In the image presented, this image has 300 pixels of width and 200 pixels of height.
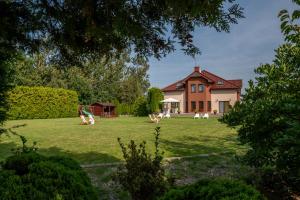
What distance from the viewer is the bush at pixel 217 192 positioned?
3.03 metres

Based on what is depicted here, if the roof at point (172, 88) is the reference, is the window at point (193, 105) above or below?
below

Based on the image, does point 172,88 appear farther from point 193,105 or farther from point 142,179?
point 142,179

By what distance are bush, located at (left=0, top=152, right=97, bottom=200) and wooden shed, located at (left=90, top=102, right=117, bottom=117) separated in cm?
4178

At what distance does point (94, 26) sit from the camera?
282 centimetres

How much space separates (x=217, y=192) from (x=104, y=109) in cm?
4541

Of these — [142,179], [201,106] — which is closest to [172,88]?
[201,106]

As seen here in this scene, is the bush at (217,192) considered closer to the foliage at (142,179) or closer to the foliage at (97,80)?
the foliage at (142,179)

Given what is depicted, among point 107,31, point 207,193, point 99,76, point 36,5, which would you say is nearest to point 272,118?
point 207,193

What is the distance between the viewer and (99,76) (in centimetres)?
6656

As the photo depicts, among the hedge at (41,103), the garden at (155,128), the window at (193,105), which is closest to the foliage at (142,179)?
the garden at (155,128)

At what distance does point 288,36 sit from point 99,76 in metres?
63.3

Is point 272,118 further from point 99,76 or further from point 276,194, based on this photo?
→ point 99,76

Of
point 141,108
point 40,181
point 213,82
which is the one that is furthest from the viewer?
point 213,82

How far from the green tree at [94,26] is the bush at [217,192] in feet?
4.73
